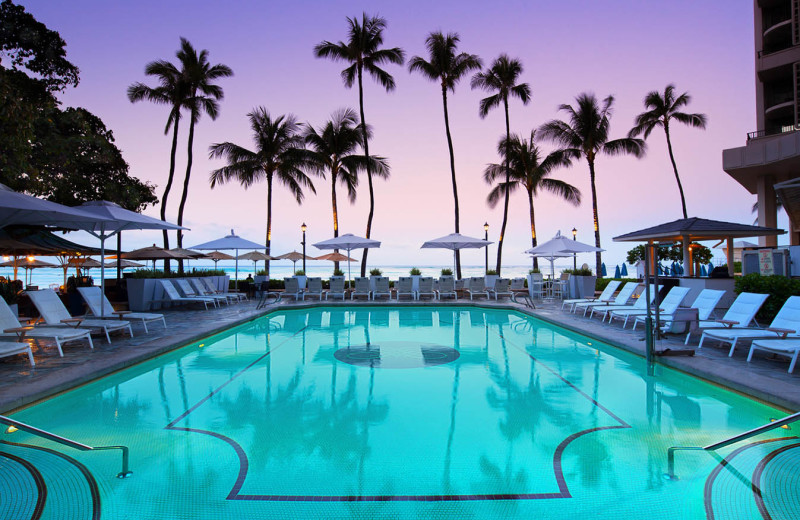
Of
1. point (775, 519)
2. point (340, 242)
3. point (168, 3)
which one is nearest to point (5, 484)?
point (775, 519)

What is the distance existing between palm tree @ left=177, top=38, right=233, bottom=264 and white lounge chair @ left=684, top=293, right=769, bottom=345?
19.1m

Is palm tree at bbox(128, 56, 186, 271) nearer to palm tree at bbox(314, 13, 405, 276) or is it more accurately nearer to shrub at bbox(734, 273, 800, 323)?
palm tree at bbox(314, 13, 405, 276)

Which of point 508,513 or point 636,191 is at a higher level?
point 636,191

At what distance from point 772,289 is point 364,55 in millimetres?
20329

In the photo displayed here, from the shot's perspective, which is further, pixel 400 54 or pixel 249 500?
pixel 400 54

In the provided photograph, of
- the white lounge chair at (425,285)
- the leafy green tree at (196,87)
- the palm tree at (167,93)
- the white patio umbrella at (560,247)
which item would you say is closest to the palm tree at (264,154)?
the leafy green tree at (196,87)

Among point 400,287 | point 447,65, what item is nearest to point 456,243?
point 400,287

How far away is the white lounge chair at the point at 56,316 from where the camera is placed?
7348mm

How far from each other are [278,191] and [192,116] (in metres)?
5.81

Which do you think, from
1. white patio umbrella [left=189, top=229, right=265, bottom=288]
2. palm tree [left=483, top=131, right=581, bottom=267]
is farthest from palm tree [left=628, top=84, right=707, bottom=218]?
white patio umbrella [left=189, top=229, right=265, bottom=288]

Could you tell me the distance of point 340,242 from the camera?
17.1 m

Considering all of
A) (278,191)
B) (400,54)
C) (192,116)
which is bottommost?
(278,191)

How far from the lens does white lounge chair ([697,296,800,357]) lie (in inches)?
239

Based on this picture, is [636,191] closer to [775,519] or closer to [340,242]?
[340,242]
